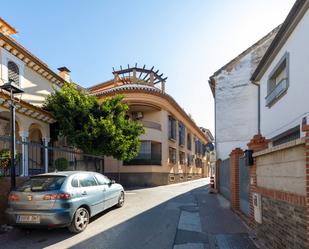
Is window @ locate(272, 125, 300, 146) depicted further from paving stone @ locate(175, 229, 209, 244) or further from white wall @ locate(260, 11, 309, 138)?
paving stone @ locate(175, 229, 209, 244)

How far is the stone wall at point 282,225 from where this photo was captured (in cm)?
366

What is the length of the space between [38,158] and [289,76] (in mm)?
12027

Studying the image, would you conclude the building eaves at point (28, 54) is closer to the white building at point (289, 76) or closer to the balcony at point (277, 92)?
the white building at point (289, 76)

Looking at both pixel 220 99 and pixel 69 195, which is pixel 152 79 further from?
pixel 69 195

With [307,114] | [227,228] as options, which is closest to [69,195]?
[227,228]

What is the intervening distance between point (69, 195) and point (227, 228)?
14.0ft

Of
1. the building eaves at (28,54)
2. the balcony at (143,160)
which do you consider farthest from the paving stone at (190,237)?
the balcony at (143,160)

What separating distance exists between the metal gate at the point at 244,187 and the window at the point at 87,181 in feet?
15.2

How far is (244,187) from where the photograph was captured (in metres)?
8.20

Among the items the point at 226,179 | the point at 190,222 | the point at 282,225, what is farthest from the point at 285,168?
the point at 226,179

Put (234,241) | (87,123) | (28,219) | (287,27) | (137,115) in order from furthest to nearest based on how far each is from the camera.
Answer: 1. (137,115)
2. (87,123)
3. (287,27)
4. (28,219)
5. (234,241)

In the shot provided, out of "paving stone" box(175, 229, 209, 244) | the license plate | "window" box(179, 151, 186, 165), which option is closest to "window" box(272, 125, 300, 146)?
"paving stone" box(175, 229, 209, 244)

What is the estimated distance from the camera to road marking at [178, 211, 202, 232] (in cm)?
725

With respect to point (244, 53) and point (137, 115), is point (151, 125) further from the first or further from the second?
point (244, 53)
